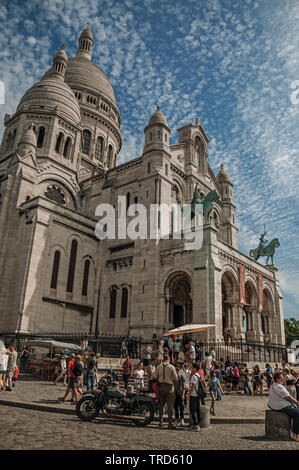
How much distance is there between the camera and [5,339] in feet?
82.9

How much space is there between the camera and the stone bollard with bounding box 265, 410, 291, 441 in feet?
26.9

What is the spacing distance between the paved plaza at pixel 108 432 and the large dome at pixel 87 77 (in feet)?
159

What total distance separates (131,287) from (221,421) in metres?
20.1

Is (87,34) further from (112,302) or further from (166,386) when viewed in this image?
(166,386)

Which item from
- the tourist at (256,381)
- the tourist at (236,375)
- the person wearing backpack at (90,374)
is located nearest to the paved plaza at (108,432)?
the person wearing backpack at (90,374)

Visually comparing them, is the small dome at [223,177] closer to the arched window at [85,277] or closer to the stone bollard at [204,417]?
the arched window at [85,277]

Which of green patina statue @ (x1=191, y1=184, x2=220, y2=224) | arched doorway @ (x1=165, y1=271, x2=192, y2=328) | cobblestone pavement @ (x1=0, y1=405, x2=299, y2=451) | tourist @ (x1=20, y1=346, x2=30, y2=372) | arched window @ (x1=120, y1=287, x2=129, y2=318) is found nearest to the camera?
cobblestone pavement @ (x1=0, y1=405, x2=299, y2=451)

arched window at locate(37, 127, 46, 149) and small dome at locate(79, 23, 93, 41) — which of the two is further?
small dome at locate(79, 23, 93, 41)

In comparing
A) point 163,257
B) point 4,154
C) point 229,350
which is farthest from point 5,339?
point 4,154

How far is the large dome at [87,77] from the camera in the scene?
51219mm

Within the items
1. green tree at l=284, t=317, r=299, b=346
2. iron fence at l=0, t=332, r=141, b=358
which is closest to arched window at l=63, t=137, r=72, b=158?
iron fence at l=0, t=332, r=141, b=358

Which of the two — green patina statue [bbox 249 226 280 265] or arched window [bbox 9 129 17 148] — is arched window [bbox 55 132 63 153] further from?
green patina statue [bbox 249 226 280 265]

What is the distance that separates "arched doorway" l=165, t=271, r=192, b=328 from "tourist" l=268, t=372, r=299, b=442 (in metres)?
18.3
